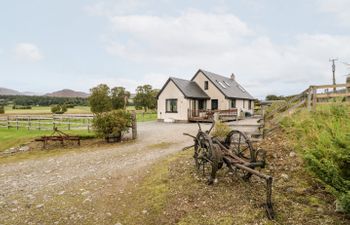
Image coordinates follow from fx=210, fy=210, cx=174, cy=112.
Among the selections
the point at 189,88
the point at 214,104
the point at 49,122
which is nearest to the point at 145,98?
the point at 189,88

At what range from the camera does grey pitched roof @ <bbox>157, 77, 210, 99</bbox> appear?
23.6m

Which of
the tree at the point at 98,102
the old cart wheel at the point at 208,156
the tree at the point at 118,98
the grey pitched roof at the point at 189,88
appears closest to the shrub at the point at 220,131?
the old cart wheel at the point at 208,156

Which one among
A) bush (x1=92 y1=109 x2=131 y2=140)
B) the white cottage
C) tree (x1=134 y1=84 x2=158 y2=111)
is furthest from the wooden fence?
tree (x1=134 y1=84 x2=158 y2=111)

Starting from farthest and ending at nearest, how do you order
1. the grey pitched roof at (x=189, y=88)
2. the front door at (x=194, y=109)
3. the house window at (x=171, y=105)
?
the house window at (x=171, y=105) → the front door at (x=194, y=109) → the grey pitched roof at (x=189, y=88)

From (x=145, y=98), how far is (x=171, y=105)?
26.0 metres

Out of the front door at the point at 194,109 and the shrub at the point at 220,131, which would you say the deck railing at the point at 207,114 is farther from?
the shrub at the point at 220,131

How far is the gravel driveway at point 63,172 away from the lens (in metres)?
5.05

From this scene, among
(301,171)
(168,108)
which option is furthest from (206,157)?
(168,108)

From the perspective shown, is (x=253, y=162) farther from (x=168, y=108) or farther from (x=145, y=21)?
(x=168, y=108)

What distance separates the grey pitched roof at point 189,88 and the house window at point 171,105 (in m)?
1.59

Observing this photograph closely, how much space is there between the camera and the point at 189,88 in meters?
25.4

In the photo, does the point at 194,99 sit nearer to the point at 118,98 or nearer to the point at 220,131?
the point at 220,131

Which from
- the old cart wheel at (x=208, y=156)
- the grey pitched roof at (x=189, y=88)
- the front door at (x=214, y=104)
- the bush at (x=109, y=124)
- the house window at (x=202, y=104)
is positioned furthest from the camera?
the front door at (x=214, y=104)

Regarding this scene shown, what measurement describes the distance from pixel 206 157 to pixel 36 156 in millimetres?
8470
